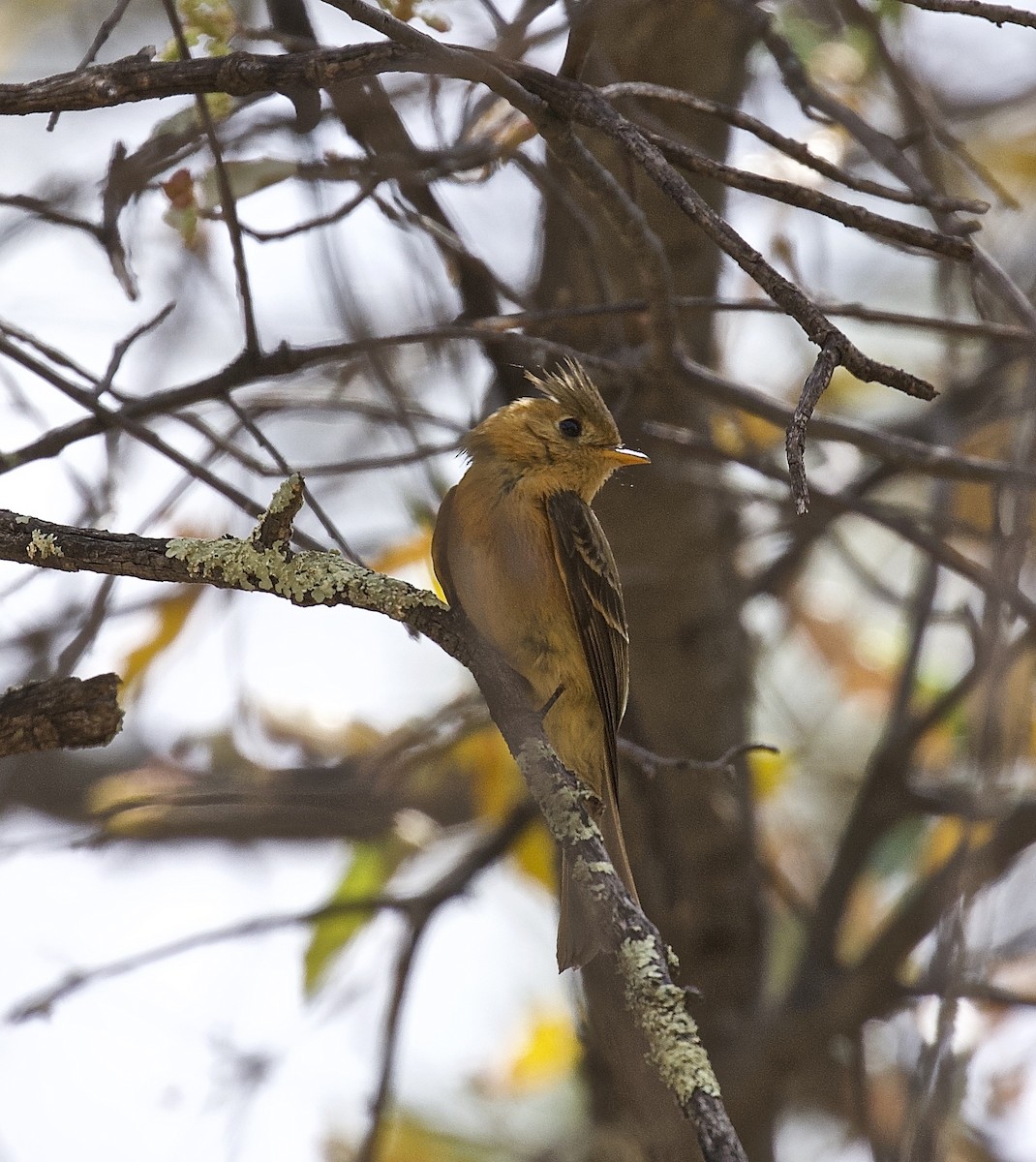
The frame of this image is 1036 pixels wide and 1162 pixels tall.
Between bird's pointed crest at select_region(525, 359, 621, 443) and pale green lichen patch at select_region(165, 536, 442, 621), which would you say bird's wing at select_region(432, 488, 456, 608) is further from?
pale green lichen patch at select_region(165, 536, 442, 621)

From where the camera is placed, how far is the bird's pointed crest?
4.15 meters

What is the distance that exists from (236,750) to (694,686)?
1.90 meters

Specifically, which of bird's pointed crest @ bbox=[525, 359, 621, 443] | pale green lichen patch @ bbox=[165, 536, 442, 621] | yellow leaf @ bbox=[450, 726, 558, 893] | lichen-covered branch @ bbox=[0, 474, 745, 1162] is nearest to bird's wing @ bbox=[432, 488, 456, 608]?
bird's pointed crest @ bbox=[525, 359, 621, 443]

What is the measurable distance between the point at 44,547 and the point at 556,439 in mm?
2047

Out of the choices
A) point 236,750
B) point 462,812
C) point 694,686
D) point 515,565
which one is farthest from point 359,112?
point 462,812

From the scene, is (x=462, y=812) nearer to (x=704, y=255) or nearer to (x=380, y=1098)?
(x=380, y=1098)

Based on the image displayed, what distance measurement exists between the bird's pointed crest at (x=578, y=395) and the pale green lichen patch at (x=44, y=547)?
6.40 ft

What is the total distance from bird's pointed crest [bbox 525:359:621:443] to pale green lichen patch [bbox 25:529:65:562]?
1.95m

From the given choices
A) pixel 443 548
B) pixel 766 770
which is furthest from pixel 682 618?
pixel 443 548

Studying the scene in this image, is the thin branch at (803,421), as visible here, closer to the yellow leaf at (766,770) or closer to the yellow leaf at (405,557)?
the yellow leaf at (405,557)

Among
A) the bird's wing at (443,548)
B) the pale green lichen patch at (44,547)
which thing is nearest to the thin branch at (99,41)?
the pale green lichen patch at (44,547)

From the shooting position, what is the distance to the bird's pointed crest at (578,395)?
4152 millimetres

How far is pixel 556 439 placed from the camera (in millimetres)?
4176

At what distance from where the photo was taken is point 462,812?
6.44 metres
